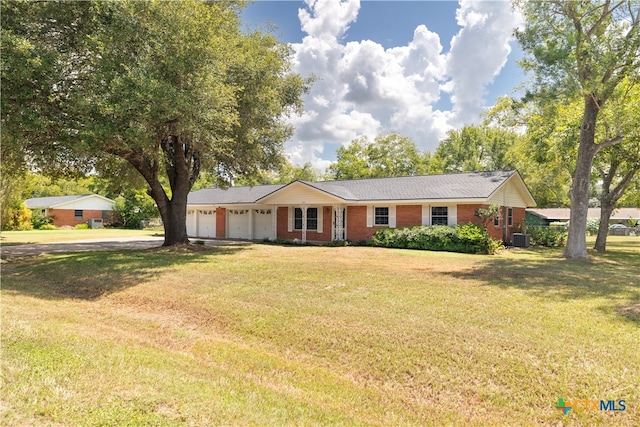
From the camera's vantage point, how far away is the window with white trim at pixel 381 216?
861 inches

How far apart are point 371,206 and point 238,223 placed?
10693 millimetres

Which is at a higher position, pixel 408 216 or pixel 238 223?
pixel 408 216

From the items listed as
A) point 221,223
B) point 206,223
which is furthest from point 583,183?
point 206,223

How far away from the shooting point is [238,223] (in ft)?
92.0

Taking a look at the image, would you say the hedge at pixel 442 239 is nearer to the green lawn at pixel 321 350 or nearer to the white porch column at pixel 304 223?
the white porch column at pixel 304 223

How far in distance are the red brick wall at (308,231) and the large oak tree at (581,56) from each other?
12229mm

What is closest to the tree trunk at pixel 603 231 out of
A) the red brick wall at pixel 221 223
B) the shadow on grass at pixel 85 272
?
the shadow on grass at pixel 85 272

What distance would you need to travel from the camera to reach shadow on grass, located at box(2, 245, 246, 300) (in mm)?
10305

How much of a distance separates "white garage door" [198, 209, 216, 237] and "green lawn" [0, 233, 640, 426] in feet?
61.1

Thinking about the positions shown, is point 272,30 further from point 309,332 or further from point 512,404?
point 512,404

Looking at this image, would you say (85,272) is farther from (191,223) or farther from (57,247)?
(191,223)

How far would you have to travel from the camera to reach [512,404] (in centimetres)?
470

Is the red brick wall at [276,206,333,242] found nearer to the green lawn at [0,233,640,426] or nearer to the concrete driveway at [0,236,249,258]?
the concrete driveway at [0,236,249,258]

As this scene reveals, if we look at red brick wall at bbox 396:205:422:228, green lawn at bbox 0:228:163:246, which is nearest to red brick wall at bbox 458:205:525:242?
red brick wall at bbox 396:205:422:228
